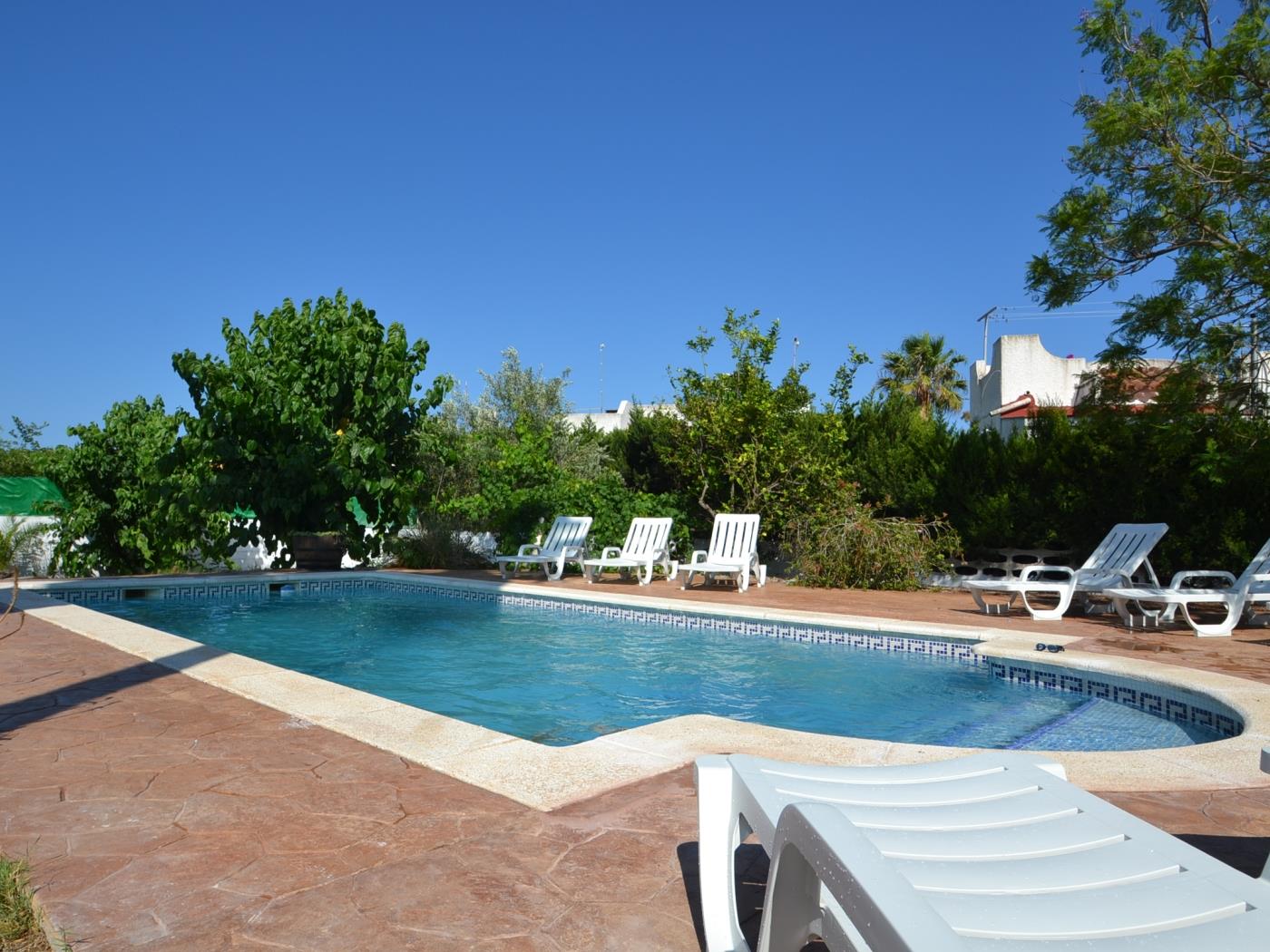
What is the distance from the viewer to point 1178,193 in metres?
9.30

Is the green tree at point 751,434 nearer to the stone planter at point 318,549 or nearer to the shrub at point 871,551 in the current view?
the shrub at point 871,551

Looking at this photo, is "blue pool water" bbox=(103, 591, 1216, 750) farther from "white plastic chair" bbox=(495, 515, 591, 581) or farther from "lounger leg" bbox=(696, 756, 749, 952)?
"lounger leg" bbox=(696, 756, 749, 952)

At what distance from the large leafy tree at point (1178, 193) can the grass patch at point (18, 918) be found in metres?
10.4

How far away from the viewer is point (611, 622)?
10.0 metres

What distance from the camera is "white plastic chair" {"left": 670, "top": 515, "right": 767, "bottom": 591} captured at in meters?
11.6

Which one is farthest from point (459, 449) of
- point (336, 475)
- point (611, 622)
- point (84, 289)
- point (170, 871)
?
point (170, 871)

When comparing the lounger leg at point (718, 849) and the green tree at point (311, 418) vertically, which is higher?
the green tree at point (311, 418)

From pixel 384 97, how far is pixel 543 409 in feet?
27.2

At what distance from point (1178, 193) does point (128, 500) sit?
14.8m

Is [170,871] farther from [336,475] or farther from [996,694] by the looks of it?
[336,475]

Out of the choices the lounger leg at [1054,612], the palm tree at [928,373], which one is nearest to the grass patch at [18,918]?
the lounger leg at [1054,612]

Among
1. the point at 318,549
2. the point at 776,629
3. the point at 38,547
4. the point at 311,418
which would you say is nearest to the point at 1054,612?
the point at 776,629

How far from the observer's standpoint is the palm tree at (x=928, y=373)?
37.0 meters

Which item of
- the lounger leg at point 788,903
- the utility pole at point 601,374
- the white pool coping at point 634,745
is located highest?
the utility pole at point 601,374
